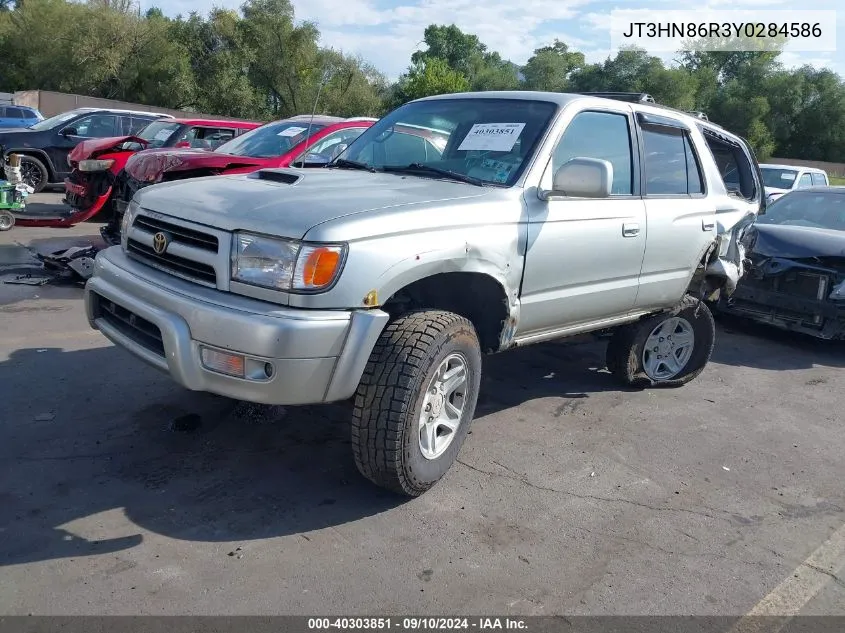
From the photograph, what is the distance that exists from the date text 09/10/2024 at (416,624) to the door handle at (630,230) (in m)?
2.51

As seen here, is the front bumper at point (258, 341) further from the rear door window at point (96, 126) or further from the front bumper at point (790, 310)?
the rear door window at point (96, 126)

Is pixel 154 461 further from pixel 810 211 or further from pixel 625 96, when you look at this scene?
pixel 810 211

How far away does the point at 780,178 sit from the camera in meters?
15.7

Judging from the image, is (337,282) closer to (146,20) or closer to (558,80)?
(146,20)

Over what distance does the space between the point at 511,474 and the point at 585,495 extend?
404 millimetres

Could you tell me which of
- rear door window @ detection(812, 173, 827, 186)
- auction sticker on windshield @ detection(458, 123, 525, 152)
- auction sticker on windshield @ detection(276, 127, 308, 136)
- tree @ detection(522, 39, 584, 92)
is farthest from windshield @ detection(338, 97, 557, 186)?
tree @ detection(522, 39, 584, 92)

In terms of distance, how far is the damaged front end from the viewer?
22.4 ft

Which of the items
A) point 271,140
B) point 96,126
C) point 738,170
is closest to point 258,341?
point 738,170

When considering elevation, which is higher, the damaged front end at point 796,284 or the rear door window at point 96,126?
the rear door window at point 96,126

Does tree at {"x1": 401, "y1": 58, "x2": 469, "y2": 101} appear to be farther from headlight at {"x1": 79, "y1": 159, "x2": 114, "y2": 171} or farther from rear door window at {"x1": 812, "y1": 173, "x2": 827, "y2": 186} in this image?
headlight at {"x1": 79, "y1": 159, "x2": 114, "y2": 171}

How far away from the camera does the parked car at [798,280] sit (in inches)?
269

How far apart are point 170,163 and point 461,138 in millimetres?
4206

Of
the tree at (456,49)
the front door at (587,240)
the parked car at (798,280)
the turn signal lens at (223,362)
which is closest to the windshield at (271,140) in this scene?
the front door at (587,240)

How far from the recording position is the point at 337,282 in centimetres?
306
